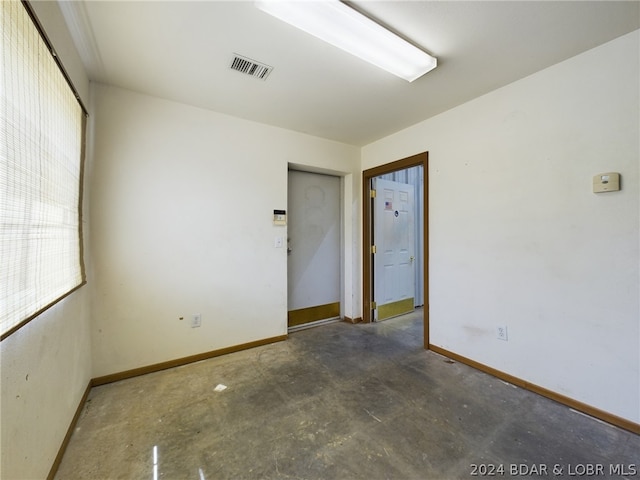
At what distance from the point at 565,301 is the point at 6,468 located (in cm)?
309

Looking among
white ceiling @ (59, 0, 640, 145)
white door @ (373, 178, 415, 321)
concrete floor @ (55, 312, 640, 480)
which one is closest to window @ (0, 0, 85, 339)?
white ceiling @ (59, 0, 640, 145)

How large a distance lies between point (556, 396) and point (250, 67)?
3.35 metres

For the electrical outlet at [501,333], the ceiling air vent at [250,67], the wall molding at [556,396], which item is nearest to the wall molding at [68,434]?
the ceiling air vent at [250,67]

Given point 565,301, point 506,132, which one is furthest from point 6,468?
point 506,132

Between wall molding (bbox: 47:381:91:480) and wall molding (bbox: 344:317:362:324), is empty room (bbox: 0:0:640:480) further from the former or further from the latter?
wall molding (bbox: 344:317:362:324)

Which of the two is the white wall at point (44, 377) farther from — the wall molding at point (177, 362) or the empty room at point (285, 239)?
the wall molding at point (177, 362)

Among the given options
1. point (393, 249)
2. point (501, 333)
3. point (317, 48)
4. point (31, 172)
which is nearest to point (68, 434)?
point (31, 172)

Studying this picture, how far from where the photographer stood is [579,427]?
167 cm

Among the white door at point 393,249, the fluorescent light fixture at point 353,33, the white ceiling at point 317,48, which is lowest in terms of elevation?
the white door at point 393,249

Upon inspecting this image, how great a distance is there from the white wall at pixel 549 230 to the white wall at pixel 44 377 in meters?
2.96

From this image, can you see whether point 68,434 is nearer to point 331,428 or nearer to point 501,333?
point 331,428

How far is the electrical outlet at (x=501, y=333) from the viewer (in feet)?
7.27

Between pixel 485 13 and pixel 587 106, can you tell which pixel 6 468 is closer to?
pixel 485 13

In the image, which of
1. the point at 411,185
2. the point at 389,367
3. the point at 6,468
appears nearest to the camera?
the point at 6,468
